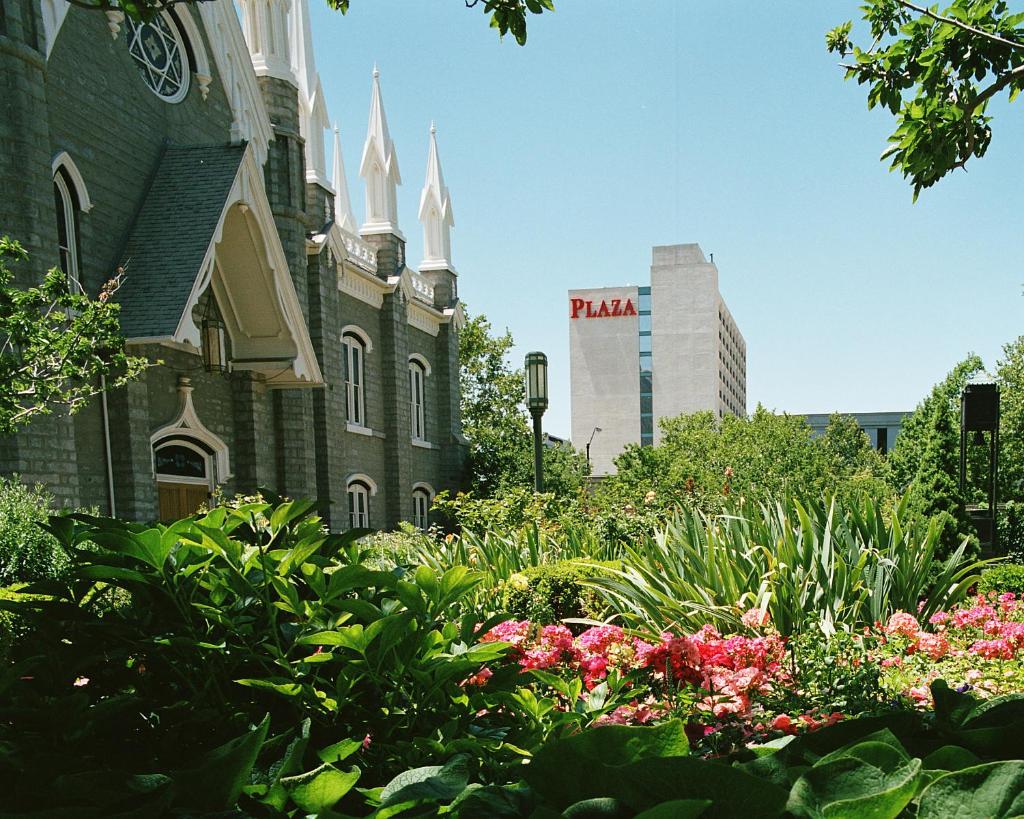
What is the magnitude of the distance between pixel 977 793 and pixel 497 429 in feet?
122

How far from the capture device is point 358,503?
73.5ft

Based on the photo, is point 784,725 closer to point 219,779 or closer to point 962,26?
point 219,779

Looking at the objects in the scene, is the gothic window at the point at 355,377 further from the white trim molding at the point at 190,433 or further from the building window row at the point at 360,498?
the white trim molding at the point at 190,433

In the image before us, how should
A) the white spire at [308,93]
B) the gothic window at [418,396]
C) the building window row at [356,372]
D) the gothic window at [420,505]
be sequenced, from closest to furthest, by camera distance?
1. the white spire at [308,93]
2. the building window row at [356,372]
3. the gothic window at [420,505]
4. the gothic window at [418,396]

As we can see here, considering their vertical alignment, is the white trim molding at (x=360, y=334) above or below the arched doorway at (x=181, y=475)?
above

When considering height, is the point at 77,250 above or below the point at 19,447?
above

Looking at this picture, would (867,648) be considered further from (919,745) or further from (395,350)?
(395,350)

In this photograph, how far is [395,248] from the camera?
24344 mm

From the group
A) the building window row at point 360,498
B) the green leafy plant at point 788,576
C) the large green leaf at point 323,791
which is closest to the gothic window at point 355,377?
the building window row at point 360,498

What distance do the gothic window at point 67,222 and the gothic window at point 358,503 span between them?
33.3 feet

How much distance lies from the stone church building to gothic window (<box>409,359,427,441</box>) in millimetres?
1904

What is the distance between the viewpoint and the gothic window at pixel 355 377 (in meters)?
22.6

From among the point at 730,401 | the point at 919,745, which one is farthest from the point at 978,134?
the point at 730,401

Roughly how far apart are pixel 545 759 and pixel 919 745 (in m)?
0.59
